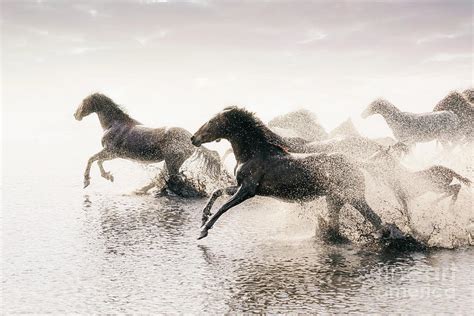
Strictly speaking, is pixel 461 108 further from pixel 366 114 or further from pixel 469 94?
pixel 366 114

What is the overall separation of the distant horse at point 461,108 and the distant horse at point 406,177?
646 centimetres

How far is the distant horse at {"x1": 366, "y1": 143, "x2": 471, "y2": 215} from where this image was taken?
8.68 metres

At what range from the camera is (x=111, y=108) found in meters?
14.0

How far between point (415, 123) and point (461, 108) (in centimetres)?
197

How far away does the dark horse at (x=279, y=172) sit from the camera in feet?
26.5

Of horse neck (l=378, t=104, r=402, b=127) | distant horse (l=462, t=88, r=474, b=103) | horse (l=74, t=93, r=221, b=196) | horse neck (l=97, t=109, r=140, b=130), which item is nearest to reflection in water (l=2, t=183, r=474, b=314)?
horse (l=74, t=93, r=221, b=196)

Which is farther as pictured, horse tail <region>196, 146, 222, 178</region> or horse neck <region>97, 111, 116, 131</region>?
horse neck <region>97, 111, 116, 131</region>

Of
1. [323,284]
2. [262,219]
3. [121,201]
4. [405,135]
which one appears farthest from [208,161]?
[323,284]

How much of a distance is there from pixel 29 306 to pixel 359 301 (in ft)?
9.62

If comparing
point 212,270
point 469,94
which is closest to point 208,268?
point 212,270

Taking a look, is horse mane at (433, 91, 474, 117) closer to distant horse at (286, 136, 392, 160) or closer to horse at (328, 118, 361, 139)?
horse at (328, 118, 361, 139)

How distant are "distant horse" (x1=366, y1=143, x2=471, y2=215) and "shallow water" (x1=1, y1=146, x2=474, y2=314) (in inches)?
47.7

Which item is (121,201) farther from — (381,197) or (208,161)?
(381,197)

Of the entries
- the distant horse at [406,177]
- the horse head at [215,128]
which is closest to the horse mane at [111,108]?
the horse head at [215,128]
